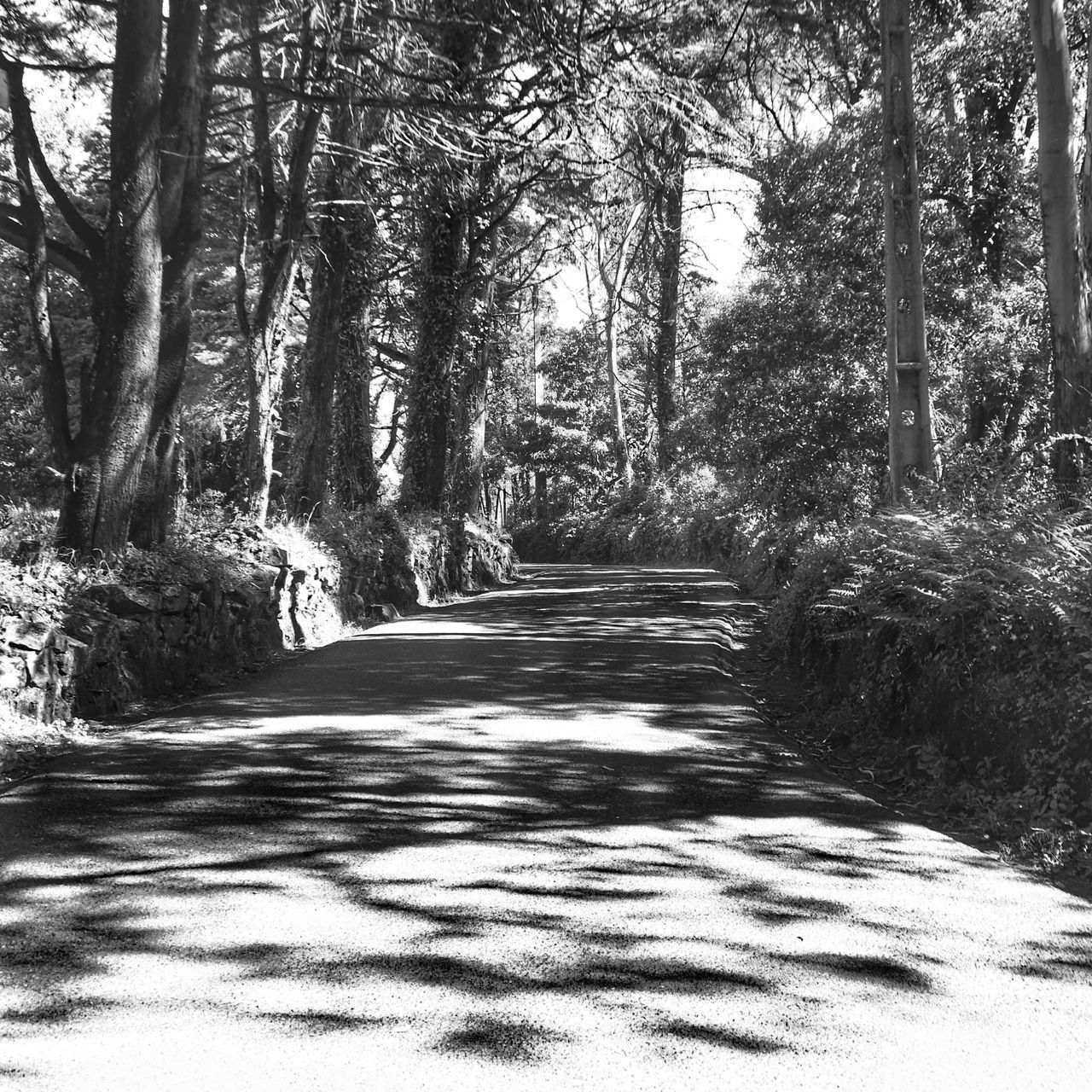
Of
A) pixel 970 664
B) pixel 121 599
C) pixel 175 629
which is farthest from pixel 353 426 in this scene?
pixel 970 664

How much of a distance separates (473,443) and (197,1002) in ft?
77.0

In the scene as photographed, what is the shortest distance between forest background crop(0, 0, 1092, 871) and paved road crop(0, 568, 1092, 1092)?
129cm

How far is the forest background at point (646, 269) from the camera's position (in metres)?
8.05

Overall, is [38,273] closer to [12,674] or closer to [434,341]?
[12,674]

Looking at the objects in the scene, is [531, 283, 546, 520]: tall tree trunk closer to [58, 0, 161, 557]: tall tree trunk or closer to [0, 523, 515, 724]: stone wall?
[0, 523, 515, 724]: stone wall

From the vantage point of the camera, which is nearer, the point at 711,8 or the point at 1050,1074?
the point at 1050,1074

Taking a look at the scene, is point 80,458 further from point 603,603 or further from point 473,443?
point 473,443

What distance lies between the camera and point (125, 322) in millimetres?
10508

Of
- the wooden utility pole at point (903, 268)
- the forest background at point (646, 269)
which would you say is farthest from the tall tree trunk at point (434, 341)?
the wooden utility pole at point (903, 268)

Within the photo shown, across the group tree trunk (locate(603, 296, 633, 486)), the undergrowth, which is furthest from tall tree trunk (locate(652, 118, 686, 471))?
the undergrowth

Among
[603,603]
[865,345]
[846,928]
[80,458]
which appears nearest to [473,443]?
[603,603]

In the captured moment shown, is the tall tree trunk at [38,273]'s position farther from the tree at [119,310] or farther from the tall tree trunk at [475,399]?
the tall tree trunk at [475,399]

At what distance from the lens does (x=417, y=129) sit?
46.7 feet

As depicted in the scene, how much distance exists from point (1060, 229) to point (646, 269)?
14.4 m
